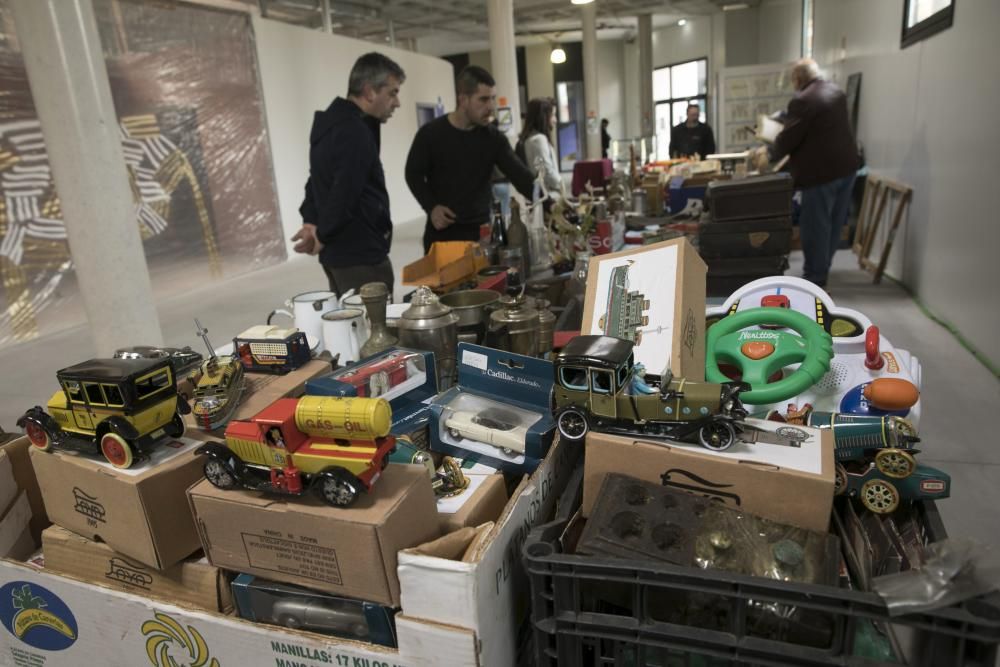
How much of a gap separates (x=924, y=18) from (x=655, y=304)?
13.7ft

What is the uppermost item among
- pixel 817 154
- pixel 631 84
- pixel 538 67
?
pixel 538 67

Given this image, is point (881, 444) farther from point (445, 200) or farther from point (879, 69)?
point (879, 69)

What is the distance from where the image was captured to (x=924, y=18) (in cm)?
416

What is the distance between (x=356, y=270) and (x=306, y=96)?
19.9ft

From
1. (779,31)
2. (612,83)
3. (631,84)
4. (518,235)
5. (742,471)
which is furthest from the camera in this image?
(612,83)

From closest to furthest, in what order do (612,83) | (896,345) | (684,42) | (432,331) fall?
(432,331)
(896,345)
(684,42)
(612,83)

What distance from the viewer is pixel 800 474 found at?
35.6 inches

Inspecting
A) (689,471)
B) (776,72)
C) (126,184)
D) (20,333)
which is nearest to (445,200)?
(126,184)

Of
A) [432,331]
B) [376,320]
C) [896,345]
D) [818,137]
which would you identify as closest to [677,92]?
[818,137]

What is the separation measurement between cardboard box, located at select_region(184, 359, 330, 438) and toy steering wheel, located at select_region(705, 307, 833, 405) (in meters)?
0.80

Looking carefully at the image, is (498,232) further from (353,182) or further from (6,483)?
(6,483)

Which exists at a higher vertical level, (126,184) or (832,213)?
(126,184)

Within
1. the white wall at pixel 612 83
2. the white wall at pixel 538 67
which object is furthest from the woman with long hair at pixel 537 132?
the white wall at pixel 612 83

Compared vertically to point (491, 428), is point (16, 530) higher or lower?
lower
